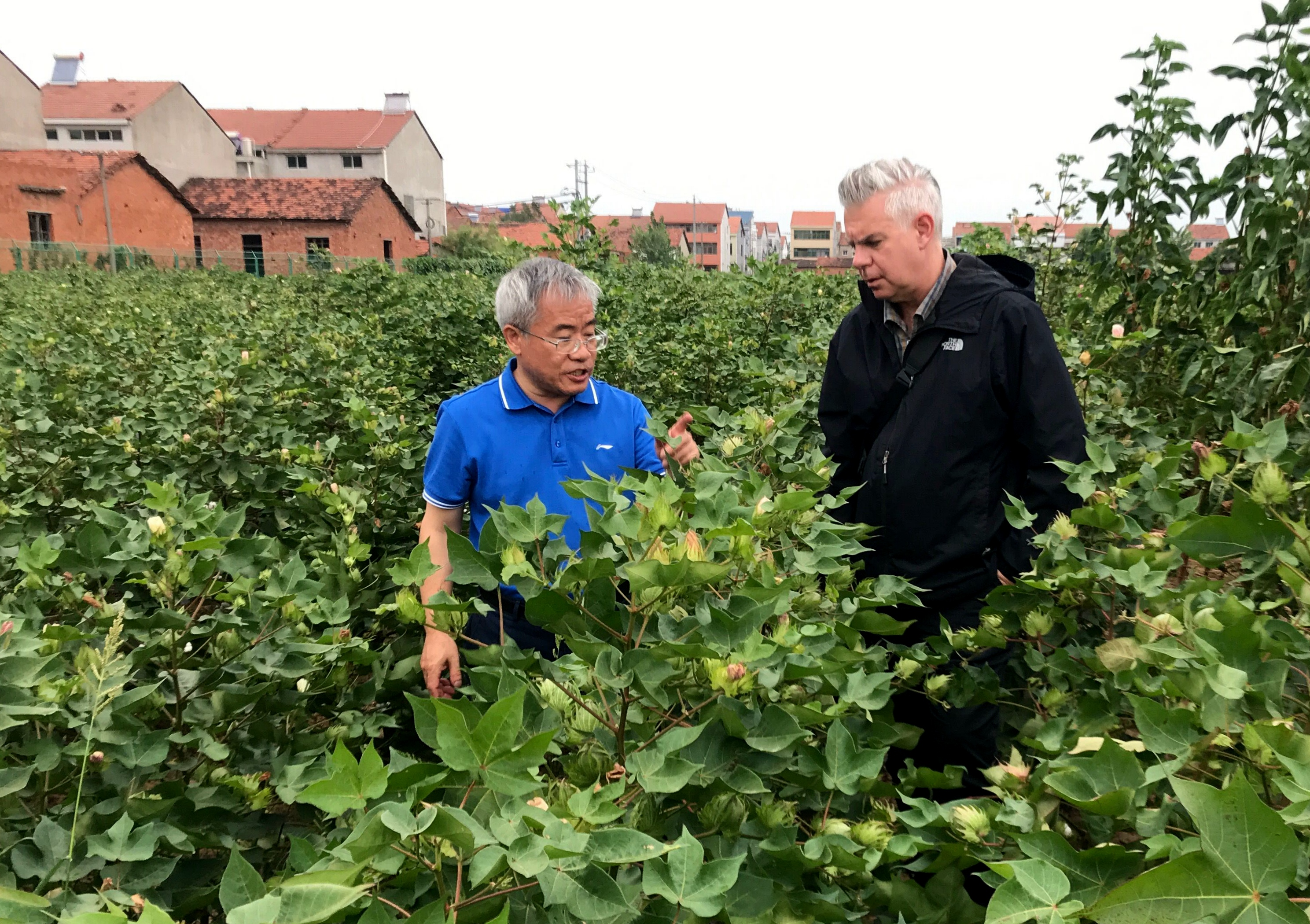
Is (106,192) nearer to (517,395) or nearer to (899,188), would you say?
(517,395)

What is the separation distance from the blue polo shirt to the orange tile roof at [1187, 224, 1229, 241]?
2603 mm

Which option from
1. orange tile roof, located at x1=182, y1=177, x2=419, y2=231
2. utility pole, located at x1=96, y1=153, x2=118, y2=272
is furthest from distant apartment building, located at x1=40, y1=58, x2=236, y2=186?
utility pole, located at x1=96, y1=153, x2=118, y2=272

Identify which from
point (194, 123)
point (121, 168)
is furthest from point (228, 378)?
point (194, 123)

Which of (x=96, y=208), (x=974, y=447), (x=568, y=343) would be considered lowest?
(x=974, y=447)

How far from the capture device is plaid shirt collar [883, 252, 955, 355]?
8.45 ft

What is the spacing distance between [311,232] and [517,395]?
1510 inches

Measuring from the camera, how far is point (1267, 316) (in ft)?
10.6

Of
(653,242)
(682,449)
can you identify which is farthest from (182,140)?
(682,449)

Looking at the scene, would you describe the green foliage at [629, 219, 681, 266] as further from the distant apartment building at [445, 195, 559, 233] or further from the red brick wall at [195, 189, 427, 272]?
the distant apartment building at [445, 195, 559, 233]

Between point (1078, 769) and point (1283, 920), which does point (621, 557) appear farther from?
point (1283, 920)

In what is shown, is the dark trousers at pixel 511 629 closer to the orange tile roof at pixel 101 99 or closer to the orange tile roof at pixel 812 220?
the orange tile roof at pixel 101 99

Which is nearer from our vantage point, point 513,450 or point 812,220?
point 513,450

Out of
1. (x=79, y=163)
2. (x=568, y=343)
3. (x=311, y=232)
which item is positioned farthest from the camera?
(x=311, y=232)

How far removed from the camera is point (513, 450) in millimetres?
2590
